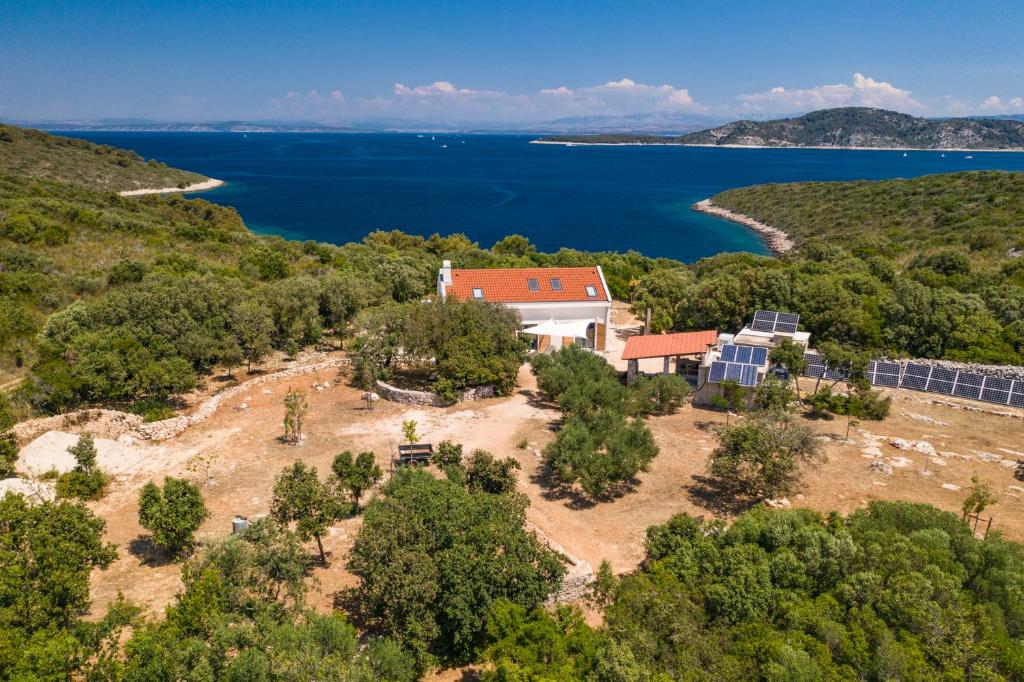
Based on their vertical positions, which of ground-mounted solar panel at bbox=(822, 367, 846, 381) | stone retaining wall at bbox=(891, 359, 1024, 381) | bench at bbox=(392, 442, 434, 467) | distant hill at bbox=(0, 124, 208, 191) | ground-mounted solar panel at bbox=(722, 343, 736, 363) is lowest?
bench at bbox=(392, 442, 434, 467)

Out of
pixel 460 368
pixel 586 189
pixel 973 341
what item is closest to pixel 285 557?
pixel 460 368

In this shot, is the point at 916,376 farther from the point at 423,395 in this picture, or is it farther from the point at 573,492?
the point at 423,395

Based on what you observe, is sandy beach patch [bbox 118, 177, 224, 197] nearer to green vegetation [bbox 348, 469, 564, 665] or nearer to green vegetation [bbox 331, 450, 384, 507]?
green vegetation [bbox 331, 450, 384, 507]

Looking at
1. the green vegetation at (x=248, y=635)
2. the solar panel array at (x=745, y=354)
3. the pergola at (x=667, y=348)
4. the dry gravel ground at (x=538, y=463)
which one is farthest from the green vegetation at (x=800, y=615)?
the pergola at (x=667, y=348)

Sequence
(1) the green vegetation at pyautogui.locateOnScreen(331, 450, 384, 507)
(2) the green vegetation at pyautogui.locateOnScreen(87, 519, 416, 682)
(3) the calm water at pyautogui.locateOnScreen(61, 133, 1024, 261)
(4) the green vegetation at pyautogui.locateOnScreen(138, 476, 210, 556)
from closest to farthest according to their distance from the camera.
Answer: (2) the green vegetation at pyautogui.locateOnScreen(87, 519, 416, 682) → (4) the green vegetation at pyautogui.locateOnScreen(138, 476, 210, 556) → (1) the green vegetation at pyautogui.locateOnScreen(331, 450, 384, 507) → (3) the calm water at pyautogui.locateOnScreen(61, 133, 1024, 261)

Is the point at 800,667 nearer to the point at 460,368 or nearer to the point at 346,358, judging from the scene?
the point at 460,368

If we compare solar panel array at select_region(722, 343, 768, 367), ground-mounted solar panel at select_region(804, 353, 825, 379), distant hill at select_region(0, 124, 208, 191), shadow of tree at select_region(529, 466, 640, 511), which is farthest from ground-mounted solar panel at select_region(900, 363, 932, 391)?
distant hill at select_region(0, 124, 208, 191)
